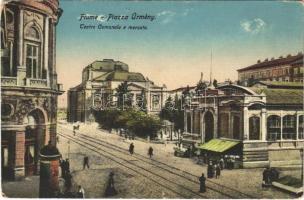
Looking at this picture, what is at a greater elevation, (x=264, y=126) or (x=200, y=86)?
(x=200, y=86)

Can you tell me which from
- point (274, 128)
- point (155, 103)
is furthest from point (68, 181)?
point (274, 128)

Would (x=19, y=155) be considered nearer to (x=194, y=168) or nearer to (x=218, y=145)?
(x=194, y=168)

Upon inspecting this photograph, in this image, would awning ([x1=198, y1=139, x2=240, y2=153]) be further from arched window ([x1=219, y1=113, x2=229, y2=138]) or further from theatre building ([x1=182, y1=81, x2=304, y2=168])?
arched window ([x1=219, y1=113, x2=229, y2=138])

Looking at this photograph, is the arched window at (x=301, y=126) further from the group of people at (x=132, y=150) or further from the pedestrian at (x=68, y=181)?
the pedestrian at (x=68, y=181)

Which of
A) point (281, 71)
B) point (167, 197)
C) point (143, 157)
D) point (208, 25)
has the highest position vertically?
point (208, 25)

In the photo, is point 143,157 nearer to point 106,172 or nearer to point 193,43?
point 106,172

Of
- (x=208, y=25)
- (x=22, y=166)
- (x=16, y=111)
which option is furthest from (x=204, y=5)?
(x=22, y=166)

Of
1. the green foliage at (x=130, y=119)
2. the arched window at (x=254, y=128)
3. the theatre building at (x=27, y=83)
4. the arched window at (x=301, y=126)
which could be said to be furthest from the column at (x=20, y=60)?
the arched window at (x=301, y=126)

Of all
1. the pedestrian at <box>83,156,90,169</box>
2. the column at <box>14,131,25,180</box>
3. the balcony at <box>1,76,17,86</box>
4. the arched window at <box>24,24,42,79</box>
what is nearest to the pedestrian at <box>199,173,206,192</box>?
the pedestrian at <box>83,156,90,169</box>
